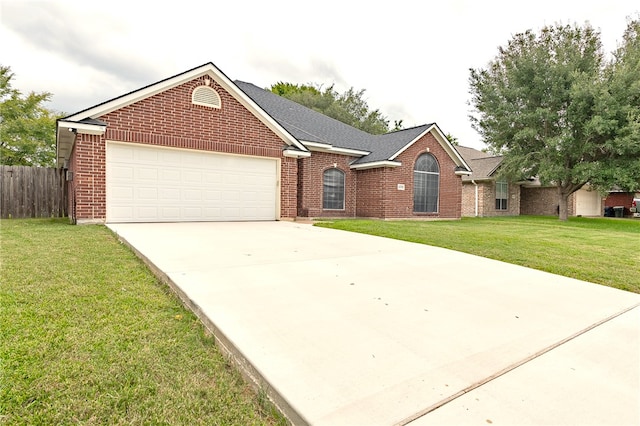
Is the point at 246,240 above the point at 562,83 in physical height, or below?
below

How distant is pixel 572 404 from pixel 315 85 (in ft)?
126

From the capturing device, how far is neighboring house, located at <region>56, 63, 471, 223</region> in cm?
903

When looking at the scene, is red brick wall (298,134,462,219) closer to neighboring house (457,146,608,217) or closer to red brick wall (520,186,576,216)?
neighboring house (457,146,608,217)

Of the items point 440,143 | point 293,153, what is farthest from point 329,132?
point 440,143

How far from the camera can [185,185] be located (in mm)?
10188

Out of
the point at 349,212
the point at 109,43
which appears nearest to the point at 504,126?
the point at 349,212

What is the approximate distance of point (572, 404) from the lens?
185cm

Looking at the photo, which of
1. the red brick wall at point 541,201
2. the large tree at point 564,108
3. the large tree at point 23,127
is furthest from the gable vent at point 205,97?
the red brick wall at point 541,201

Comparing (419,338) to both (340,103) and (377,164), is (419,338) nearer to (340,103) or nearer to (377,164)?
(377,164)

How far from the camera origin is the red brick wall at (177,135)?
29.0 feet

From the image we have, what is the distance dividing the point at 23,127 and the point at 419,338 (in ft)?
88.0

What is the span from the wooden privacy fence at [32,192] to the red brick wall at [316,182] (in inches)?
355

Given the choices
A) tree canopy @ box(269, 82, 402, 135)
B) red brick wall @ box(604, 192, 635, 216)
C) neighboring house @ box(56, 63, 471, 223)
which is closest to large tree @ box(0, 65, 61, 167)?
neighboring house @ box(56, 63, 471, 223)

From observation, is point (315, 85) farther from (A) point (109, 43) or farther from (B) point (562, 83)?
(A) point (109, 43)
